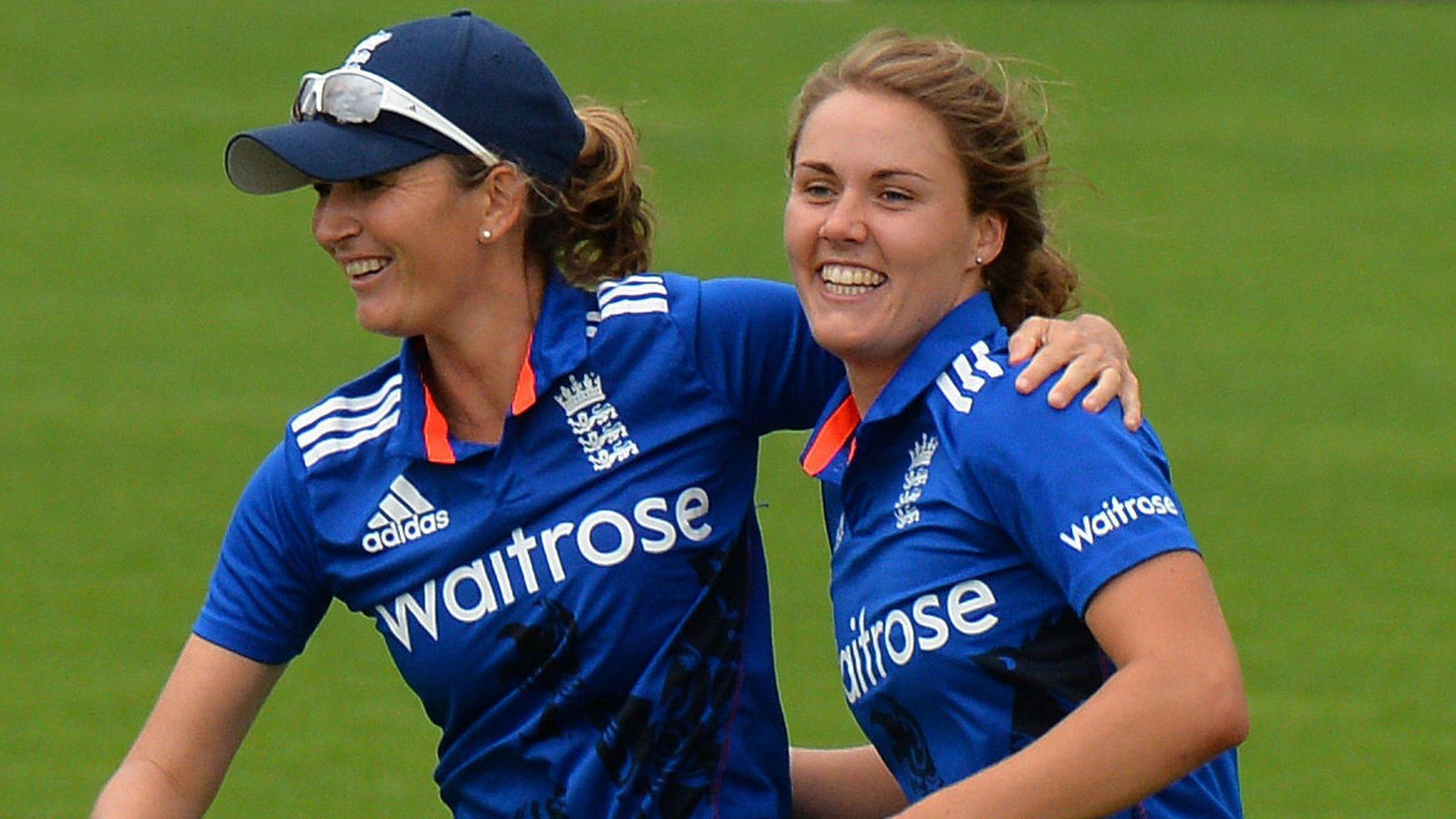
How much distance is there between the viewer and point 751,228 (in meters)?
12.1

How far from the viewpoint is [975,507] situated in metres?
2.90

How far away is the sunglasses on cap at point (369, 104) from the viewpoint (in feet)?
11.1

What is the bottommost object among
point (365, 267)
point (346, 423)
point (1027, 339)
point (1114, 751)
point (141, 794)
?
point (141, 794)

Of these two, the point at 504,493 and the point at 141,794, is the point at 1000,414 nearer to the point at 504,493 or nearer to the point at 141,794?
the point at 504,493

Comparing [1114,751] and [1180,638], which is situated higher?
[1180,638]

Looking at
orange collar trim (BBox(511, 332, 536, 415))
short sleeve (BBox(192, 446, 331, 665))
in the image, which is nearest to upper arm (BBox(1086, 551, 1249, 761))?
orange collar trim (BBox(511, 332, 536, 415))

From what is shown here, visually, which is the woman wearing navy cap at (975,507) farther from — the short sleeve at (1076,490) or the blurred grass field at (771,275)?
the blurred grass field at (771,275)

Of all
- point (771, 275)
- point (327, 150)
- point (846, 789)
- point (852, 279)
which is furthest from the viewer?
point (771, 275)

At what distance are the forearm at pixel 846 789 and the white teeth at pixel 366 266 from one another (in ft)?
3.34

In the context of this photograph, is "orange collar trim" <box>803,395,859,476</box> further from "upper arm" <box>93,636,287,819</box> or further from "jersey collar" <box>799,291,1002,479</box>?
"upper arm" <box>93,636,287,819</box>

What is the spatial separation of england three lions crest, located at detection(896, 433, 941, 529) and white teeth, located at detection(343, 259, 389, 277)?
2.76 ft

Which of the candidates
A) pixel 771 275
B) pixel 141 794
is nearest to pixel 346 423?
pixel 141 794

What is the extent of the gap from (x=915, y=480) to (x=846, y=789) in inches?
34.8

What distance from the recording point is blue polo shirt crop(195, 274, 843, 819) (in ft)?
11.3
